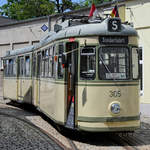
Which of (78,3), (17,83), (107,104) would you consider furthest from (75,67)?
(78,3)

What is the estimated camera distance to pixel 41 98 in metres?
9.82

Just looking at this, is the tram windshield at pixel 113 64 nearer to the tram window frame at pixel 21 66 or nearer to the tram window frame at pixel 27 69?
the tram window frame at pixel 27 69

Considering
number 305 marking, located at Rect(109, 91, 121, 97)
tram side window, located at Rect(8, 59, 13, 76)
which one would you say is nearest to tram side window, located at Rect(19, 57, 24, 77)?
tram side window, located at Rect(8, 59, 13, 76)

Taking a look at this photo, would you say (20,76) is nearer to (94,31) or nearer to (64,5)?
(94,31)

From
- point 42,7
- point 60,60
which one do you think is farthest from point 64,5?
point 60,60

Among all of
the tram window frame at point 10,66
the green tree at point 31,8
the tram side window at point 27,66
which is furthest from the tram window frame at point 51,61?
the green tree at point 31,8

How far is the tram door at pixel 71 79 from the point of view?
7.10 meters

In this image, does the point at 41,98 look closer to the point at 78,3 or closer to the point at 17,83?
the point at 17,83

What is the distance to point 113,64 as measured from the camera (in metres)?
6.87

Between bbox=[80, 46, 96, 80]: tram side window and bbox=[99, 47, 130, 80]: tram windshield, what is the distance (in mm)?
163

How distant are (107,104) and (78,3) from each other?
34.4 metres

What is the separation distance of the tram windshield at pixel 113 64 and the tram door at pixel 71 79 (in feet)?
2.11

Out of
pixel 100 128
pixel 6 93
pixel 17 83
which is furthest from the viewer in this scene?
pixel 6 93

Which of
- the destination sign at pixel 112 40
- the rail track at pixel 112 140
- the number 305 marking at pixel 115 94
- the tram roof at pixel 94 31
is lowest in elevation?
the rail track at pixel 112 140
